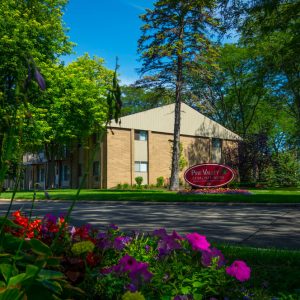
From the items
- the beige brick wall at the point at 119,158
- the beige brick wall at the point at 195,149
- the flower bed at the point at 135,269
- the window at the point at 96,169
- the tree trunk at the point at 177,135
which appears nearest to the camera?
the flower bed at the point at 135,269

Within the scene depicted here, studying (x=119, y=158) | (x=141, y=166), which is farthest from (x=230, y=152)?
(x=119, y=158)

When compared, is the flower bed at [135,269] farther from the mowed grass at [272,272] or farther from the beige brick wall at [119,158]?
the beige brick wall at [119,158]

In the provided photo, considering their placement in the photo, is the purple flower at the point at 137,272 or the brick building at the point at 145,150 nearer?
the purple flower at the point at 137,272

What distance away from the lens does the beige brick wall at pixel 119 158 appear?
1624 inches

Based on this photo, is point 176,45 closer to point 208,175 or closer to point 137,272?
point 208,175

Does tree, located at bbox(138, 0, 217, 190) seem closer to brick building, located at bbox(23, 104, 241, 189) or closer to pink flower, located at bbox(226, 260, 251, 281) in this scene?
brick building, located at bbox(23, 104, 241, 189)

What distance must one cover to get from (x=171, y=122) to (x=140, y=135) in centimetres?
481

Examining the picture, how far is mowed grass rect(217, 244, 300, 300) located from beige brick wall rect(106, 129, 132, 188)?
3571cm

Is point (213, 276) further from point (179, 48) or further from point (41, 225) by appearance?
point (179, 48)

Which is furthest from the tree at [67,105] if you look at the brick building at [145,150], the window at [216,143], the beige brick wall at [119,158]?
the window at [216,143]

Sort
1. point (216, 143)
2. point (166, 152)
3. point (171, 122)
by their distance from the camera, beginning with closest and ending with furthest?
1. point (166, 152)
2. point (171, 122)
3. point (216, 143)

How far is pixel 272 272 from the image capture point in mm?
4266

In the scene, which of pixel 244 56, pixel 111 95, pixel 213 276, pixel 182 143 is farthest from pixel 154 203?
pixel 244 56

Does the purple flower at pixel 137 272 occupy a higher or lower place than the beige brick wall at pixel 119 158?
lower
